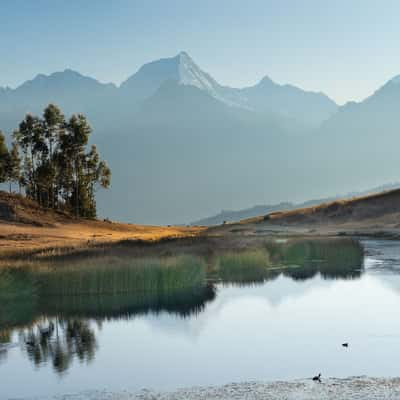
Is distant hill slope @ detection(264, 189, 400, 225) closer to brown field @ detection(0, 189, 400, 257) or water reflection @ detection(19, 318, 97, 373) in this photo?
brown field @ detection(0, 189, 400, 257)

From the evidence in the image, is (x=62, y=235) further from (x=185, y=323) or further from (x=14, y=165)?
(x=185, y=323)

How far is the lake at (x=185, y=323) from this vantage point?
73.6 ft

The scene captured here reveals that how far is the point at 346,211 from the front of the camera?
109375 millimetres

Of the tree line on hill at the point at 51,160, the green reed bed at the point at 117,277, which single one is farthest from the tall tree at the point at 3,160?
the green reed bed at the point at 117,277

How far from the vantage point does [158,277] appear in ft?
125

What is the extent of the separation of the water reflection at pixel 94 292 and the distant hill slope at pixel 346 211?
59.1 metres

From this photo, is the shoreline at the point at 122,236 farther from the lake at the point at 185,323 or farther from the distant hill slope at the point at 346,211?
the lake at the point at 185,323

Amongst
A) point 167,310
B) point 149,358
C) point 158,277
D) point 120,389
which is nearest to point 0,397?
point 120,389

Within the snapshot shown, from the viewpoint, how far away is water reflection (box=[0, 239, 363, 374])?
27798mm

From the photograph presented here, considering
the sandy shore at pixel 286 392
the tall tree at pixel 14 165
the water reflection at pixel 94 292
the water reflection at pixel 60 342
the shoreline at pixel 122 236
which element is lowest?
the sandy shore at pixel 286 392

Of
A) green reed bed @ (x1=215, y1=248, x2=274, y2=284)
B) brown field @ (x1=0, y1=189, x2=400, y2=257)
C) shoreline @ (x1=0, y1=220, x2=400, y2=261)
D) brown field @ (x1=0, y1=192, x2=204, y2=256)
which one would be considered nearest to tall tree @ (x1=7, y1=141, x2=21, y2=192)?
brown field @ (x1=0, y1=192, x2=204, y2=256)

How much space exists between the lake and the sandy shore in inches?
33.3

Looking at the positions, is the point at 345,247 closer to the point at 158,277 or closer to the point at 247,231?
the point at 158,277

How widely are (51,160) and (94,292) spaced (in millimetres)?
66780
